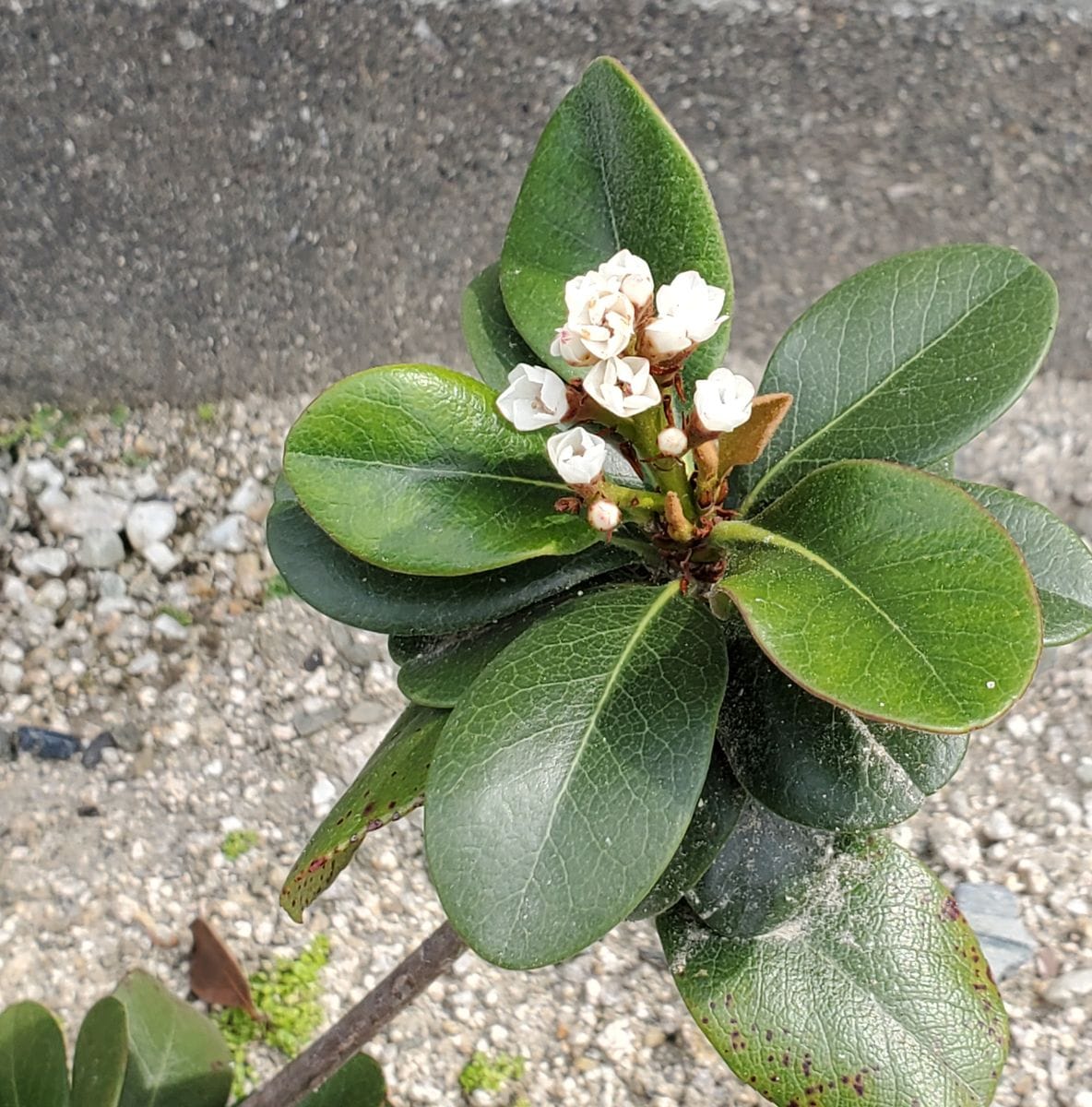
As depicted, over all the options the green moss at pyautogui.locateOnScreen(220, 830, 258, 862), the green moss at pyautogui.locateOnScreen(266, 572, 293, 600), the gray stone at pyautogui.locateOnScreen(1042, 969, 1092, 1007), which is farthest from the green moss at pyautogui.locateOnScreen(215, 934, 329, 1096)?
the gray stone at pyautogui.locateOnScreen(1042, 969, 1092, 1007)

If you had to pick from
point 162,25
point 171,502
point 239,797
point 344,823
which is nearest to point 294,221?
A: point 162,25

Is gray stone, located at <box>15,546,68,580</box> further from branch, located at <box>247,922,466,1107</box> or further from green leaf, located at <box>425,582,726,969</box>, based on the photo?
green leaf, located at <box>425,582,726,969</box>

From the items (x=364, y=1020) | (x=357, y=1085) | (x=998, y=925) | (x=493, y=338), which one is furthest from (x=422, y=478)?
(x=998, y=925)

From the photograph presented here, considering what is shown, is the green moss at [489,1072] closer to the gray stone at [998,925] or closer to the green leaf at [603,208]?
the gray stone at [998,925]

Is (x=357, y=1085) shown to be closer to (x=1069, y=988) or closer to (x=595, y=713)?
(x=595, y=713)

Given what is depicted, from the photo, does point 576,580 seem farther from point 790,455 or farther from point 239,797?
point 239,797

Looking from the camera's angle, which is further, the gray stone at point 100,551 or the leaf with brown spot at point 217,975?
the gray stone at point 100,551

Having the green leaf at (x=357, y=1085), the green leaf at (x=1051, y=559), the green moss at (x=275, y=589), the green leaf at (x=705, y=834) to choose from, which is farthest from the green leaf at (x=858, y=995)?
the green moss at (x=275, y=589)
